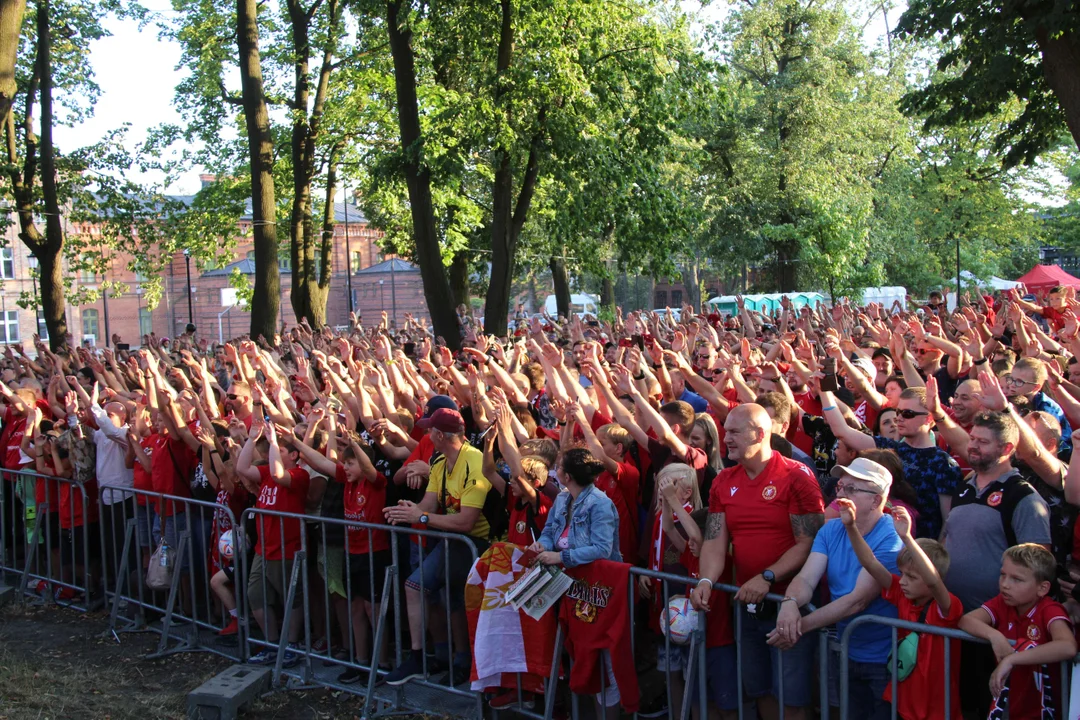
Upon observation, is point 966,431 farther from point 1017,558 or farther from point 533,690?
point 533,690

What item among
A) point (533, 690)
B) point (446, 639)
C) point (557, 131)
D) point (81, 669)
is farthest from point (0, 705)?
point (557, 131)

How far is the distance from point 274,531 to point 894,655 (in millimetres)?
4545

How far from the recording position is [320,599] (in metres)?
7.20

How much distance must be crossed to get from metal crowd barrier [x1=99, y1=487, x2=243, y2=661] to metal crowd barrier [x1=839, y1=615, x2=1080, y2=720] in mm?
4607

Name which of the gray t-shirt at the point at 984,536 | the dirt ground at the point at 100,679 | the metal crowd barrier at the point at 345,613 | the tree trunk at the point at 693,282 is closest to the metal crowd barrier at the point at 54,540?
the dirt ground at the point at 100,679

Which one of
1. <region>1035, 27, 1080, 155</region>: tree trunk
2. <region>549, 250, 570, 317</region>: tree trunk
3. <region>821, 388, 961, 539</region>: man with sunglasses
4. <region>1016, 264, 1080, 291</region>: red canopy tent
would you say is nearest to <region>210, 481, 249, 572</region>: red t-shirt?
<region>821, 388, 961, 539</region>: man with sunglasses

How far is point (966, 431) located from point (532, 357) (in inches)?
226

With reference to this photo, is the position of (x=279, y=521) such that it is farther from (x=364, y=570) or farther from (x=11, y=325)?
(x=11, y=325)

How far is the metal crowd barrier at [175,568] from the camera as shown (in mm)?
7559

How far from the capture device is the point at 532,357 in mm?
10898

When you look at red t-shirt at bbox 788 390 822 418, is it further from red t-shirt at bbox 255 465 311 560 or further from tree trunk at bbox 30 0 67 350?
tree trunk at bbox 30 0 67 350

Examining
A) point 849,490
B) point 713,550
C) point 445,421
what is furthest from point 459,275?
point 849,490

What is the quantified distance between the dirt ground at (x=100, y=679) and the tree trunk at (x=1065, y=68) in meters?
14.9

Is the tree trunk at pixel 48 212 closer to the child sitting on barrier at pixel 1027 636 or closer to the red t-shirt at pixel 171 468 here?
the red t-shirt at pixel 171 468
